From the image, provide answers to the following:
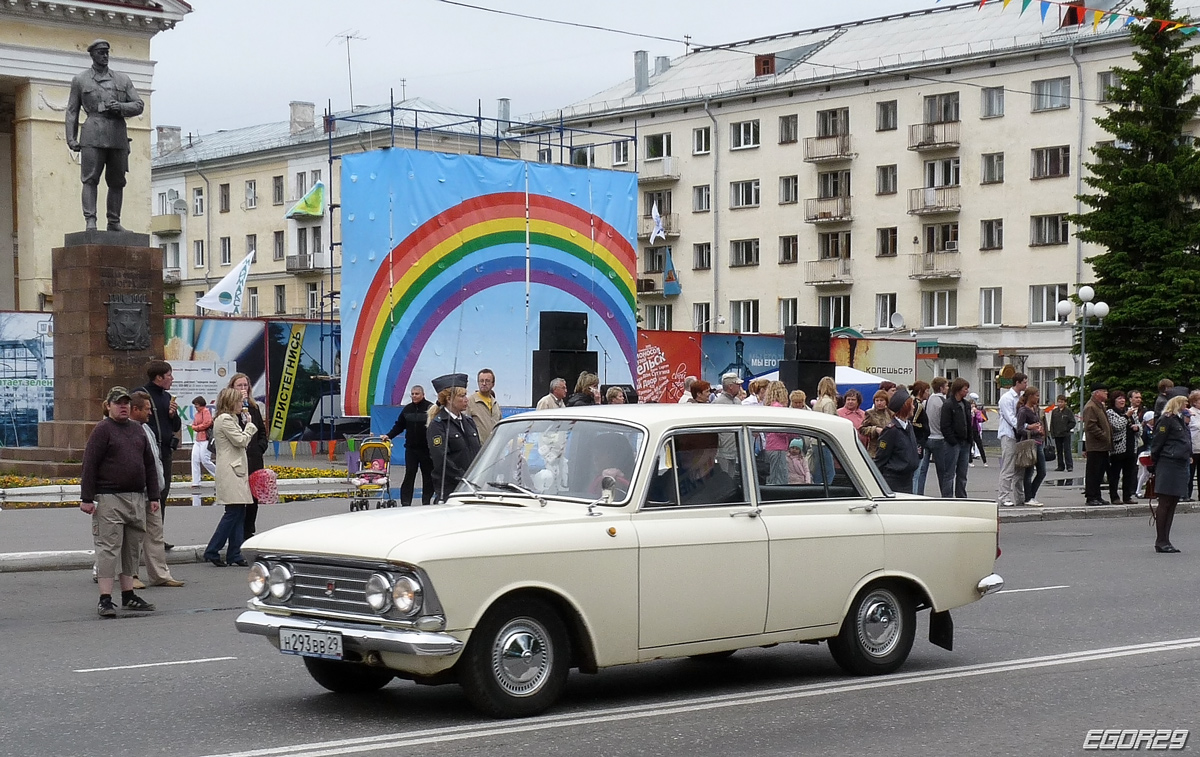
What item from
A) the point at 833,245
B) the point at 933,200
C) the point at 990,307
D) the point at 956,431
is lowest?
the point at 956,431

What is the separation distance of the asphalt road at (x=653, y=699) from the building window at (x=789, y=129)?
2300 inches

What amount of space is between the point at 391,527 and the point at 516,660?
0.88 metres

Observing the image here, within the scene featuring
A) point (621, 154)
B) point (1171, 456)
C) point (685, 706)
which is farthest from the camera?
point (621, 154)

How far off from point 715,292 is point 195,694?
65.2m

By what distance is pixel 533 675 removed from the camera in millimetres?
7652

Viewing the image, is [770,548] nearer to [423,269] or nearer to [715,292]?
[423,269]

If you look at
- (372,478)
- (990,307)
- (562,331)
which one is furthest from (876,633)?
(990,307)

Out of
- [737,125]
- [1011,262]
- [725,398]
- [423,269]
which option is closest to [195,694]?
[725,398]

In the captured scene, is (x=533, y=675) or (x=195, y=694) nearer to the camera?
(x=533, y=675)

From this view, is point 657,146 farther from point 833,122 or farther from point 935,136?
point 935,136

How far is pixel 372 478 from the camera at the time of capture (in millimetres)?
18219

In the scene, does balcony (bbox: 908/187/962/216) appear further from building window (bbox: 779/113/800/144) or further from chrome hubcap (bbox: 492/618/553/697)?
chrome hubcap (bbox: 492/618/553/697)

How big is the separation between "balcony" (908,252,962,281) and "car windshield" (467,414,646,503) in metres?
57.8

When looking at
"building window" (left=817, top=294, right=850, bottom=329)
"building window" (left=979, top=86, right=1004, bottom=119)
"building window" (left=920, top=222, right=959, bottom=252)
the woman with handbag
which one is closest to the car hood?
the woman with handbag
